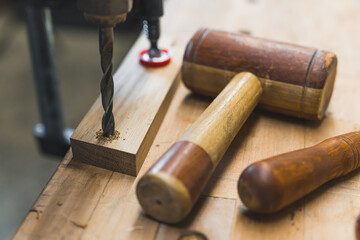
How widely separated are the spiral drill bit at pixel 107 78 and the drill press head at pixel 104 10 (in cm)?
2

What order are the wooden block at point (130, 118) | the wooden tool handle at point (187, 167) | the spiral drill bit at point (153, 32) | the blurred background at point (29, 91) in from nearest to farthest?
the wooden tool handle at point (187, 167) → the wooden block at point (130, 118) → the spiral drill bit at point (153, 32) → the blurred background at point (29, 91)

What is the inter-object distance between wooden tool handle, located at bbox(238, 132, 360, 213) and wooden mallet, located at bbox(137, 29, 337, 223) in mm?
79

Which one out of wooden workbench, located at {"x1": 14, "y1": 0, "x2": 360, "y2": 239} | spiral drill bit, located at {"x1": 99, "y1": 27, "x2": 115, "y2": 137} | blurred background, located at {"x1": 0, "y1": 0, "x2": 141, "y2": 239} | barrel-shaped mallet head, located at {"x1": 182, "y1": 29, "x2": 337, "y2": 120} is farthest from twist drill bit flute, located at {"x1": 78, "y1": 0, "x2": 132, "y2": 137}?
blurred background, located at {"x1": 0, "y1": 0, "x2": 141, "y2": 239}

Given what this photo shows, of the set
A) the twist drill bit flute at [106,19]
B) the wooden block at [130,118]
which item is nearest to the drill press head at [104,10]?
the twist drill bit flute at [106,19]

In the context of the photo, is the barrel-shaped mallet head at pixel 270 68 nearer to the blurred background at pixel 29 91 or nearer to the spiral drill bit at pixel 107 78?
the spiral drill bit at pixel 107 78

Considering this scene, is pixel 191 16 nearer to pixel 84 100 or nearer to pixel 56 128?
pixel 56 128

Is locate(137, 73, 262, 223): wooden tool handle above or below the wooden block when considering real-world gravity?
above

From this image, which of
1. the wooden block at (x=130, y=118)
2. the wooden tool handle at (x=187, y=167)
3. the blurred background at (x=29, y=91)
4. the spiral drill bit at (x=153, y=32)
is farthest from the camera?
the blurred background at (x=29, y=91)

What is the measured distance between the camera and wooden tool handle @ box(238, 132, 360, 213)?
0.64 m

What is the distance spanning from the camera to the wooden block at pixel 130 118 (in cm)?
76

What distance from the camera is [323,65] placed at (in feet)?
2.78

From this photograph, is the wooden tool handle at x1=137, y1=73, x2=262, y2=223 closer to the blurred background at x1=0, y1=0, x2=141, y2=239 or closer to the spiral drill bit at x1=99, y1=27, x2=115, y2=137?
the spiral drill bit at x1=99, y1=27, x2=115, y2=137

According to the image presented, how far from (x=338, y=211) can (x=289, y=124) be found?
26 centimetres

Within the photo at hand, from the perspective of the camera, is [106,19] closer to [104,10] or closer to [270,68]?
[104,10]
